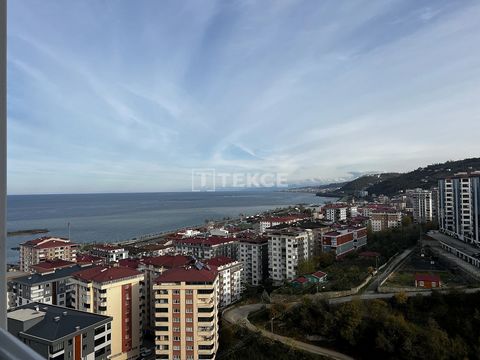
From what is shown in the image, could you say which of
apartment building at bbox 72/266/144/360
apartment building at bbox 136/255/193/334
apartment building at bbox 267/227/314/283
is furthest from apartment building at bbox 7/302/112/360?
apartment building at bbox 267/227/314/283

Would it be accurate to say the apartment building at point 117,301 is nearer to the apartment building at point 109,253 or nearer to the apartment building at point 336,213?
the apartment building at point 109,253

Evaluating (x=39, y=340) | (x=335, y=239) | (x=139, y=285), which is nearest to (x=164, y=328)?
(x=139, y=285)

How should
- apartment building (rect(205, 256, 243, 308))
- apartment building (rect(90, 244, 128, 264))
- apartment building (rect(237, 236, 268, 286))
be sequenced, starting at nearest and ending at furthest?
apartment building (rect(205, 256, 243, 308)) < apartment building (rect(237, 236, 268, 286)) < apartment building (rect(90, 244, 128, 264))

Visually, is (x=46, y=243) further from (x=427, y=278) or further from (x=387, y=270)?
(x=427, y=278)

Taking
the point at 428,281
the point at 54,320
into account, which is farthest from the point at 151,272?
the point at 428,281

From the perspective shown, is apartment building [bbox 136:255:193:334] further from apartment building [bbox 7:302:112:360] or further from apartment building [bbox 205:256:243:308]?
apartment building [bbox 7:302:112:360]
